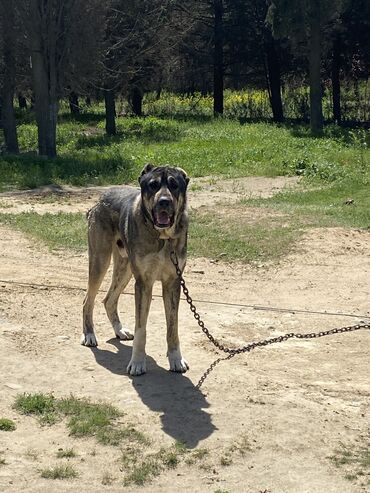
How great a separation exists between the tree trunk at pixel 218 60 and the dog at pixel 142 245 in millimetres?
31935

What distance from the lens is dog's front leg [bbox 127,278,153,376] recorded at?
24.5 ft

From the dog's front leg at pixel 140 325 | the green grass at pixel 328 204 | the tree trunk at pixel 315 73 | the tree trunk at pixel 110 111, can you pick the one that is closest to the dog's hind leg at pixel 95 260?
the dog's front leg at pixel 140 325

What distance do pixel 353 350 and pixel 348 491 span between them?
9.43 ft

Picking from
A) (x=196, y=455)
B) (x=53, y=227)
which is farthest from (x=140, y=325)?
(x=53, y=227)

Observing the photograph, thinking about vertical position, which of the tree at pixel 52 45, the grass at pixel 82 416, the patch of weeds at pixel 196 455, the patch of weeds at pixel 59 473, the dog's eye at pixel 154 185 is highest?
the tree at pixel 52 45

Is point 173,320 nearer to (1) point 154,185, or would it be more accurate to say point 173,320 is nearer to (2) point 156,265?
(2) point 156,265

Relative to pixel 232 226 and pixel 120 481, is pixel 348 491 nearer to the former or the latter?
pixel 120 481

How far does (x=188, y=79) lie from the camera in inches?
1693

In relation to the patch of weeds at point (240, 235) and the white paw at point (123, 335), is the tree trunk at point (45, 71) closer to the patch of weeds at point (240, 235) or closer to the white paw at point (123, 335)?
the patch of weeds at point (240, 235)

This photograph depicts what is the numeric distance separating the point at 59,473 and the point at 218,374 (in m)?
2.22

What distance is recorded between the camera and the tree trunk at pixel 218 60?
3941cm

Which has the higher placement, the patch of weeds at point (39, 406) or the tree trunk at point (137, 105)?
the tree trunk at point (137, 105)

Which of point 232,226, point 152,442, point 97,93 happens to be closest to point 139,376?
point 152,442

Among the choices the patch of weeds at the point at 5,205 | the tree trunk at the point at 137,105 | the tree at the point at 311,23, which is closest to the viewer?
the patch of weeds at the point at 5,205
